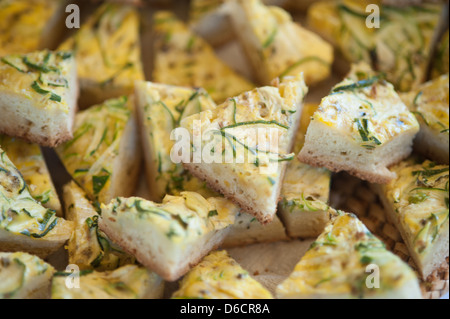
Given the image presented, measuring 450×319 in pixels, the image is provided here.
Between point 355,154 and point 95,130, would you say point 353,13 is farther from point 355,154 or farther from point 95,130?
point 95,130

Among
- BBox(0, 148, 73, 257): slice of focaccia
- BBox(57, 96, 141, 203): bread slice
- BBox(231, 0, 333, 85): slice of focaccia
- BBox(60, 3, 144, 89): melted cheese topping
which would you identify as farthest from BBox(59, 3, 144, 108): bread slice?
BBox(0, 148, 73, 257): slice of focaccia

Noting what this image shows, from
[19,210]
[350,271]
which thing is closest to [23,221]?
[19,210]

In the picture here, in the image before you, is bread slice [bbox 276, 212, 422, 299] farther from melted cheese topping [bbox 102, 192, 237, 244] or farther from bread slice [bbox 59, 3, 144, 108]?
bread slice [bbox 59, 3, 144, 108]

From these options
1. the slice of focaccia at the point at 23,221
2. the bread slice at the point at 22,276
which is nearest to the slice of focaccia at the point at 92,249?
the slice of focaccia at the point at 23,221

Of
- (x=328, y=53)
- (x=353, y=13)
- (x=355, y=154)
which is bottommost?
(x=355, y=154)
